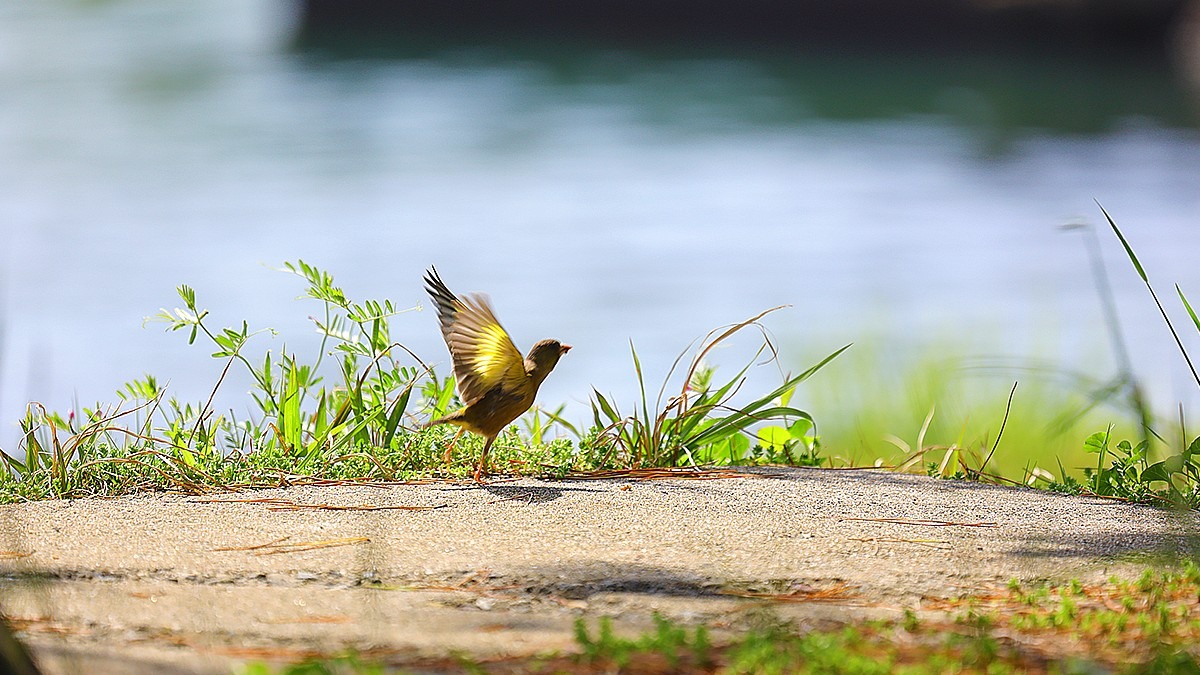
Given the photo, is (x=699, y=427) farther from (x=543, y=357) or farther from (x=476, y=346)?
(x=476, y=346)

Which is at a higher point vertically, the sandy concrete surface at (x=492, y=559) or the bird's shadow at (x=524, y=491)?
the bird's shadow at (x=524, y=491)

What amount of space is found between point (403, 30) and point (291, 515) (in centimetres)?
1856

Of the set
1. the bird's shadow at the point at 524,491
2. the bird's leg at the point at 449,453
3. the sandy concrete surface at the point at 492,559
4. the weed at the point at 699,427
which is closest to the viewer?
the sandy concrete surface at the point at 492,559

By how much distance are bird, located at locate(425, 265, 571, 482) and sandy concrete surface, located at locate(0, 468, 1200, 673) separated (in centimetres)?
14

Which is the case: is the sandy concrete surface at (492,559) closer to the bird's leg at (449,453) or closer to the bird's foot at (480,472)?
the bird's foot at (480,472)

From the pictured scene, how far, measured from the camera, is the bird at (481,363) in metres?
2.18

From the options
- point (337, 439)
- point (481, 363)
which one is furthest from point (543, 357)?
point (337, 439)

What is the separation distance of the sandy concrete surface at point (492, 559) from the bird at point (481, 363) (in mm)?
138

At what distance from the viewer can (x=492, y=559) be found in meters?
1.78

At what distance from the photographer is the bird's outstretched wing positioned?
2174 mm

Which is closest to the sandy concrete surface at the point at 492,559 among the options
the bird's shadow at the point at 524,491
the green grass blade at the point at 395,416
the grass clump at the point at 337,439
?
the bird's shadow at the point at 524,491

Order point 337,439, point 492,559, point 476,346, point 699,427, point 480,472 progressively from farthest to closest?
point 699,427, point 337,439, point 480,472, point 476,346, point 492,559

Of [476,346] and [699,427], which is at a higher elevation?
[476,346]

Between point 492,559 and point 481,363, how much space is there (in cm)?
50
